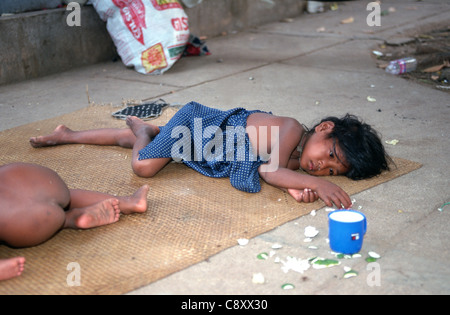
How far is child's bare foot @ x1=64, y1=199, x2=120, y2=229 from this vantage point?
90.7 inches

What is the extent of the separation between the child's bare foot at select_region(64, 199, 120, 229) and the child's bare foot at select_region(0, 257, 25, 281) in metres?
0.34

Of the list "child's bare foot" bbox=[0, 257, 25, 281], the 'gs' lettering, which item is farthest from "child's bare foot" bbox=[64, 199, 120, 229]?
the 'gs' lettering

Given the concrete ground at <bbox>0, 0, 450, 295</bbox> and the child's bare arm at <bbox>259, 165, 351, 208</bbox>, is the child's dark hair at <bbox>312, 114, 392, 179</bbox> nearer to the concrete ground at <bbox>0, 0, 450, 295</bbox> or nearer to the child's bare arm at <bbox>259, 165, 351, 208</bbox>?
the concrete ground at <bbox>0, 0, 450, 295</bbox>

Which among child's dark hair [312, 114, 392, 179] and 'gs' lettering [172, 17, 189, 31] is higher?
'gs' lettering [172, 17, 189, 31]

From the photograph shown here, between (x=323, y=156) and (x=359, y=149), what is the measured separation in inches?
7.1

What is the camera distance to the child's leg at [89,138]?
332 centimetres

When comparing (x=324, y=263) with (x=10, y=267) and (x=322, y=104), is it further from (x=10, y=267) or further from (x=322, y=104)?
(x=322, y=104)

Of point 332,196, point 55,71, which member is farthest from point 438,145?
point 55,71

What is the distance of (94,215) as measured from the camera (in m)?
2.33

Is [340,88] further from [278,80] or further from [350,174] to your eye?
[350,174]

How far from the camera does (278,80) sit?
15.8 ft

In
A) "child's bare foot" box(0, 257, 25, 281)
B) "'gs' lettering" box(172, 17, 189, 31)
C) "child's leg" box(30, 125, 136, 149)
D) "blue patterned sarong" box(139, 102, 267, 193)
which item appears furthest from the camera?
"'gs' lettering" box(172, 17, 189, 31)

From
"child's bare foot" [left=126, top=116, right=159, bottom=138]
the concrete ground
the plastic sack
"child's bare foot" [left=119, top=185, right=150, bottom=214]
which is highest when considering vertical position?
the plastic sack

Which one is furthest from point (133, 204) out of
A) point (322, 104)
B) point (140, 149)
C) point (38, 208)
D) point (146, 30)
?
point (146, 30)
